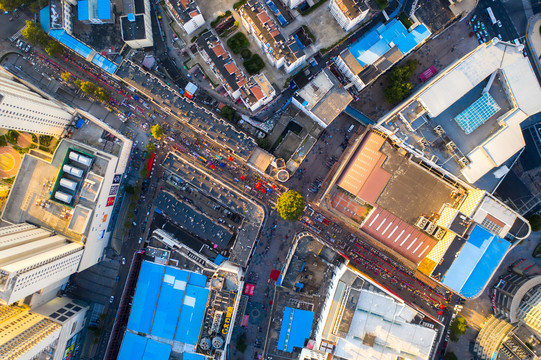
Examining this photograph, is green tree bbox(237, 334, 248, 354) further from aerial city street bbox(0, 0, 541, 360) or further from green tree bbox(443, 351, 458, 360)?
green tree bbox(443, 351, 458, 360)

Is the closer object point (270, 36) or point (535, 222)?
point (270, 36)

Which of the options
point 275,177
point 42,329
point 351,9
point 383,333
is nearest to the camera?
point 42,329

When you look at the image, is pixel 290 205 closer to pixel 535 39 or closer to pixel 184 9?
pixel 184 9

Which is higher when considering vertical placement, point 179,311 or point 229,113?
point 229,113

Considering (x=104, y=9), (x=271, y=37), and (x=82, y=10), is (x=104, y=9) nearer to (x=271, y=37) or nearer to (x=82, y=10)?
(x=82, y=10)

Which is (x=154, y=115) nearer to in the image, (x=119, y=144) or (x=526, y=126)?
(x=119, y=144)

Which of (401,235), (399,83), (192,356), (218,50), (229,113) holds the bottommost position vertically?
(192,356)

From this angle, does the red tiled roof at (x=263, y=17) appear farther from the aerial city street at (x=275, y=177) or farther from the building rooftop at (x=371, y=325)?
the building rooftop at (x=371, y=325)

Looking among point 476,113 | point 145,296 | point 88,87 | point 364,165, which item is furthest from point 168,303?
point 476,113

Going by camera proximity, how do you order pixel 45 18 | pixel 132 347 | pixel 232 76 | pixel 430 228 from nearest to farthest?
pixel 430 228 → pixel 232 76 → pixel 132 347 → pixel 45 18
